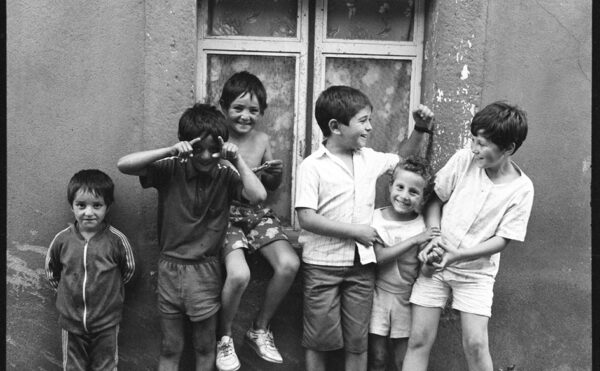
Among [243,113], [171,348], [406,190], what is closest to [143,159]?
[243,113]

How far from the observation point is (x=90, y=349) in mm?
3604

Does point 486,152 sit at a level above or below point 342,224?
above

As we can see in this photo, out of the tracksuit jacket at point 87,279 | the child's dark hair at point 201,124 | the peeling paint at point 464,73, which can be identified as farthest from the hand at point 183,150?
the peeling paint at point 464,73

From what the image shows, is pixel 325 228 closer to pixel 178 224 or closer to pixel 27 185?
pixel 178 224

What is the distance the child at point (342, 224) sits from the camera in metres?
3.49

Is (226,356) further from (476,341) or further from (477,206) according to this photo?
(477,206)

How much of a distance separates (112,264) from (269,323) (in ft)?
2.99

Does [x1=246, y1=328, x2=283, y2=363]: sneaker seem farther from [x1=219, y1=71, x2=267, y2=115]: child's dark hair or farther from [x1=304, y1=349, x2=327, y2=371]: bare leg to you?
[x1=219, y1=71, x2=267, y2=115]: child's dark hair

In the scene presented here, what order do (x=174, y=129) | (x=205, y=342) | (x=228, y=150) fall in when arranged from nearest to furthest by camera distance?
(x=228, y=150), (x=205, y=342), (x=174, y=129)

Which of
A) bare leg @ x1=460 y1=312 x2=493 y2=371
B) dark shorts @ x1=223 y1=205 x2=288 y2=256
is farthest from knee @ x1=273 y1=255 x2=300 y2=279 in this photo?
bare leg @ x1=460 y1=312 x2=493 y2=371

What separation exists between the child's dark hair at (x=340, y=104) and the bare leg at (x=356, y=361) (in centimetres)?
119

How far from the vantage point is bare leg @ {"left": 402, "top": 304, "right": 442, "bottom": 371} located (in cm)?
349

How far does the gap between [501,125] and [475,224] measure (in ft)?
1.65

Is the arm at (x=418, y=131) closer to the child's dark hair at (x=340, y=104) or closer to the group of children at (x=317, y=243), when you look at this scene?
the group of children at (x=317, y=243)
